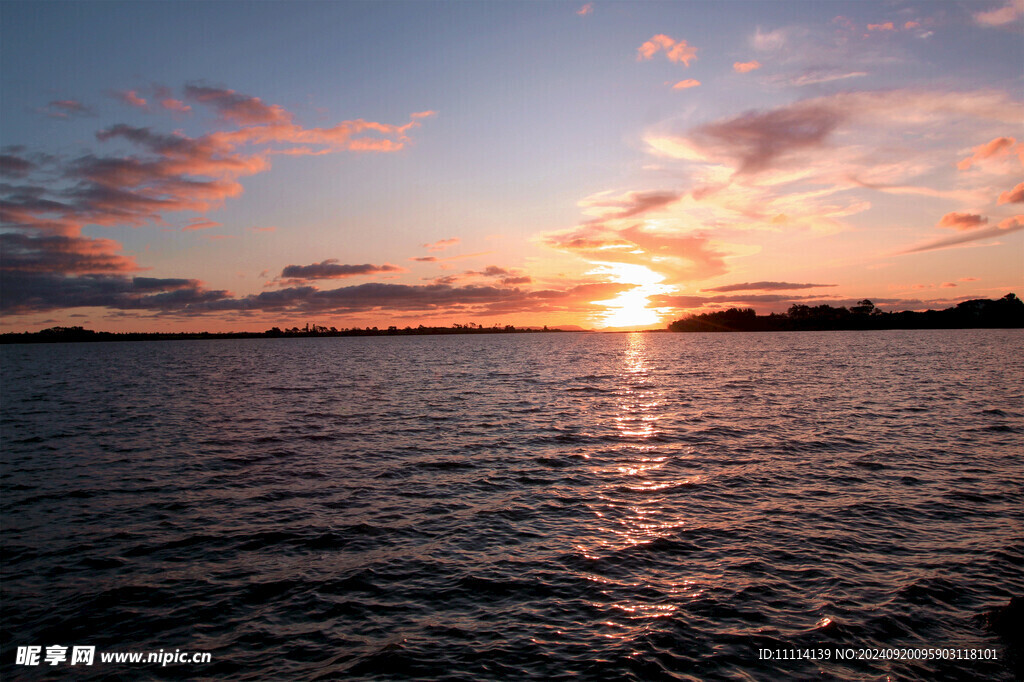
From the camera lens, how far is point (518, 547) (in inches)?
618

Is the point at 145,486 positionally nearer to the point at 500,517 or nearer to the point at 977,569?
the point at 500,517

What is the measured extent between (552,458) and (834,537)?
13193mm

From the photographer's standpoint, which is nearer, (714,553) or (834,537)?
(714,553)

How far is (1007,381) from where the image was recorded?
58969 millimetres

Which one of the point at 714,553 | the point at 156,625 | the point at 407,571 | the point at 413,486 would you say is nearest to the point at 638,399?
the point at 413,486

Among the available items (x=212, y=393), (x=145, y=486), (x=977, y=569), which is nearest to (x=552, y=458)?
(x=977, y=569)

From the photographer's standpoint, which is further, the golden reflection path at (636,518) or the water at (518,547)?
the golden reflection path at (636,518)

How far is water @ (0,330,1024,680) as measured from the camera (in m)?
10.8

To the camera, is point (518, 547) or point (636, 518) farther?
point (636, 518)

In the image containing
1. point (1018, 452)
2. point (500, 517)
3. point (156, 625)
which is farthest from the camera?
point (1018, 452)

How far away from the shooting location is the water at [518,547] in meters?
10.8

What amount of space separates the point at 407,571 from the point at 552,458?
1338cm

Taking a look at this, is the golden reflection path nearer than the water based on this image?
No

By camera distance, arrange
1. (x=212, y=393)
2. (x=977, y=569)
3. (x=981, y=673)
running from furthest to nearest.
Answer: (x=212, y=393) → (x=977, y=569) → (x=981, y=673)
